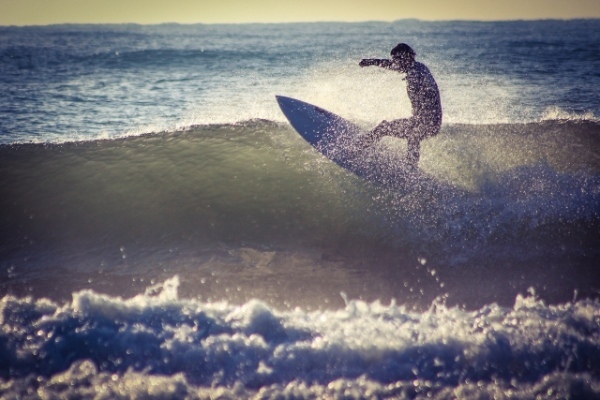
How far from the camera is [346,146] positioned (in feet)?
22.9

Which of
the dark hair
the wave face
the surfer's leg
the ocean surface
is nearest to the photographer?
the ocean surface

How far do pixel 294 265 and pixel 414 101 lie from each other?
3.10 m

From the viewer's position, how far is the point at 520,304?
3959mm

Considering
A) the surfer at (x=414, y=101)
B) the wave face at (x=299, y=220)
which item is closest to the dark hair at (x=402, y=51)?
the surfer at (x=414, y=101)

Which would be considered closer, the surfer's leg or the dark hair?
the dark hair

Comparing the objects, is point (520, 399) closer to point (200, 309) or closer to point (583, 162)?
point (200, 309)

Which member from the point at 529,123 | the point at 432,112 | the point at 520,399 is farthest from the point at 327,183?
the point at 529,123

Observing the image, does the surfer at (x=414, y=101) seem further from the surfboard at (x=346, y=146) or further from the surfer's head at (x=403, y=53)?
the surfboard at (x=346, y=146)

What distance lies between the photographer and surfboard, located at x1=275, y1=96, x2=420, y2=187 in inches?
257

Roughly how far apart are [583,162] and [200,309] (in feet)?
21.7

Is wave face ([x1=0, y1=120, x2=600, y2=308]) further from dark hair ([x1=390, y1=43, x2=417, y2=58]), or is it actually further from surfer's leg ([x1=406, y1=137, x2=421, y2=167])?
dark hair ([x1=390, y1=43, x2=417, y2=58])

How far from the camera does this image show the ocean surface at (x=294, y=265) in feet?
10.8

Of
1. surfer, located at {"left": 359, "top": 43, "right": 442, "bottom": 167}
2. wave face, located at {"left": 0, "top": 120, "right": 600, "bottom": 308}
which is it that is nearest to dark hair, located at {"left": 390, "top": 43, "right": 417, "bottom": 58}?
surfer, located at {"left": 359, "top": 43, "right": 442, "bottom": 167}

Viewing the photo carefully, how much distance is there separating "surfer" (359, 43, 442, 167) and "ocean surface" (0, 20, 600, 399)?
0.58m
